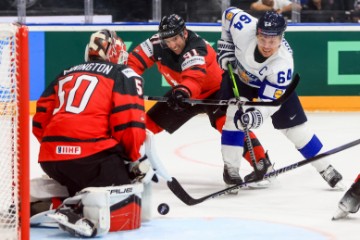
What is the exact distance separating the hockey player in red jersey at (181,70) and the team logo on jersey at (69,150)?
0.97 m

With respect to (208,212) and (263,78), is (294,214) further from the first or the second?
(263,78)

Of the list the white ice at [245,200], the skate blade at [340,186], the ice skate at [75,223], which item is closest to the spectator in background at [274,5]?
the white ice at [245,200]

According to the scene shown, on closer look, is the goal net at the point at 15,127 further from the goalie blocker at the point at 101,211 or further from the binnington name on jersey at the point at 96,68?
the binnington name on jersey at the point at 96,68

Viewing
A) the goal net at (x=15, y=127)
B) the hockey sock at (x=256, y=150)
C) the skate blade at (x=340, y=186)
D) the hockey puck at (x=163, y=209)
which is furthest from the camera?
the hockey sock at (x=256, y=150)

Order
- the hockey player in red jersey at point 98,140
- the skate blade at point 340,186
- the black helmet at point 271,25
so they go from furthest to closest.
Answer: the skate blade at point 340,186 < the black helmet at point 271,25 < the hockey player in red jersey at point 98,140

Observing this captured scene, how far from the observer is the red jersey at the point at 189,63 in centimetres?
474

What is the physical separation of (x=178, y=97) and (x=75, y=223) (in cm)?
115

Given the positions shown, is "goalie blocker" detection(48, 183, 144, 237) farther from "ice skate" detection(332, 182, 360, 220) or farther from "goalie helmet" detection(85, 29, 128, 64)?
"ice skate" detection(332, 182, 360, 220)

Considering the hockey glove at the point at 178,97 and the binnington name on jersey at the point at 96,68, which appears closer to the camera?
the binnington name on jersey at the point at 96,68

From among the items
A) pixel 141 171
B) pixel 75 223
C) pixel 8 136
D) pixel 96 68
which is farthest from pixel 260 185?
pixel 8 136

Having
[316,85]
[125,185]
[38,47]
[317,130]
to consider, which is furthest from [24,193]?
[316,85]

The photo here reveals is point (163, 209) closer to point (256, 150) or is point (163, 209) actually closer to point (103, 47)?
point (103, 47)

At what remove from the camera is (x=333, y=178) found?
15.5ft

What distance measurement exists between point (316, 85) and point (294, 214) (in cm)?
362
